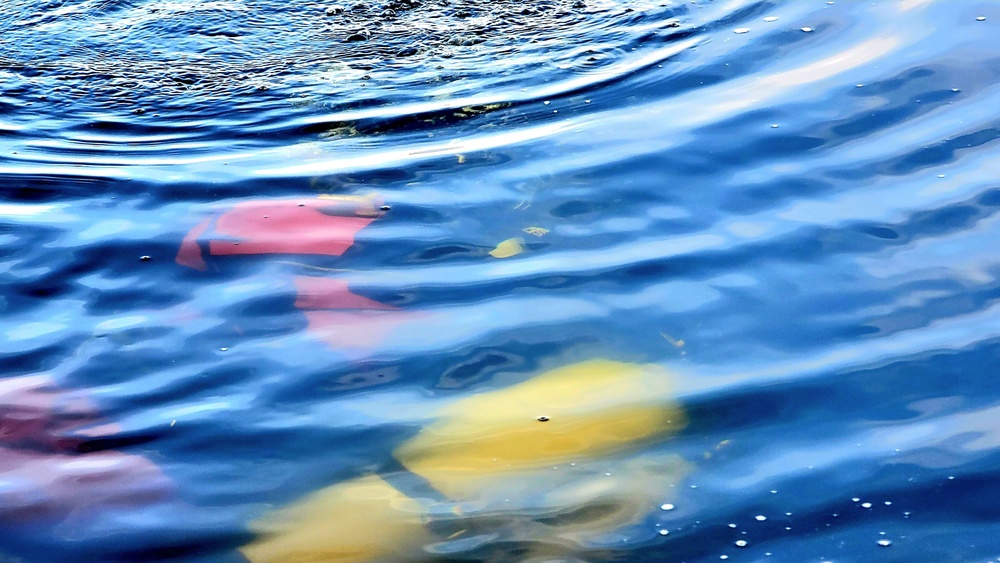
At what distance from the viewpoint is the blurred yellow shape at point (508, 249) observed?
3027 millimetres

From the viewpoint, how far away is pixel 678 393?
243 centimetres

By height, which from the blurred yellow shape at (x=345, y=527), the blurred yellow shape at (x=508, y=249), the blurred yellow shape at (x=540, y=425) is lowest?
the blurred yellow shape at (x=345, y=527)

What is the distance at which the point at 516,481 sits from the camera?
2236mm

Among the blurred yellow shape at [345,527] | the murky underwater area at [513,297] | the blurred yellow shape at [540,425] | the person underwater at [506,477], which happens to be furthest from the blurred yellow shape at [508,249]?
the blurred yellow shape at [345,527]

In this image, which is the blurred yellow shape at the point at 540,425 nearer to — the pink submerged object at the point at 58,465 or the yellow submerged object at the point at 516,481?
the yellow submerged object at the point at 516,481

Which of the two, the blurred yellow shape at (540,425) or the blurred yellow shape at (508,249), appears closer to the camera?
the blurred yellow shape at (540,425)

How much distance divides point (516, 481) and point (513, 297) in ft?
2.35

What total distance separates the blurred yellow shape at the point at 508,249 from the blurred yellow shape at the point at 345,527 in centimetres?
97

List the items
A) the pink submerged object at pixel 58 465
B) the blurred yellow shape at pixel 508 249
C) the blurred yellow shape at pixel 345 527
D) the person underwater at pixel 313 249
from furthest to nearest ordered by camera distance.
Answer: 1. the blurred yellow shape at pixel 508 249
2. the person underwater at pixel 313 249
3. the pink submerged object at pixel 58 465
4. the blurred yellow shape at pixel 345 527

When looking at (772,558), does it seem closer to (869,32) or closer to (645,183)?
(645,183)

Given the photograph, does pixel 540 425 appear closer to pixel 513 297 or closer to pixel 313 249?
pixel 513 297

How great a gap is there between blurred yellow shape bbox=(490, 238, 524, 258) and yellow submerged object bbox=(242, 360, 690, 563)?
24.0 inches

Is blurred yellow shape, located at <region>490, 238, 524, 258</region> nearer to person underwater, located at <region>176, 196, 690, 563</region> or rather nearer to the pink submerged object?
person underwater, located at <region>176, 196, 690, 563</region>

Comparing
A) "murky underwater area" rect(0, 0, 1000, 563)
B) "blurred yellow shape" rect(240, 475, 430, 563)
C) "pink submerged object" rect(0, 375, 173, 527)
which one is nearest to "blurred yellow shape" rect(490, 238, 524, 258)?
"murky underwater area" rect(0, 0, 1000, 563)
